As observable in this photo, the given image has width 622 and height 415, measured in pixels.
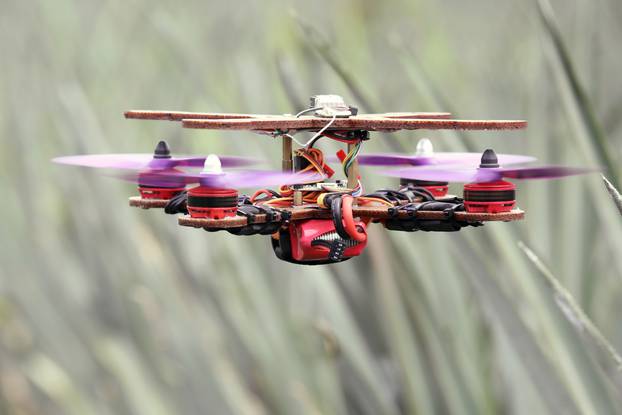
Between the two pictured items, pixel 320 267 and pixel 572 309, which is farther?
pixel 320 267

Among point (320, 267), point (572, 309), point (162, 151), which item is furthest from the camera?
point (320, 267)

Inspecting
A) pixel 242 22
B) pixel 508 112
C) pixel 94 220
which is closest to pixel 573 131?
pixel 508 112

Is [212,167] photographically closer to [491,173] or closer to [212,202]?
[212,202]

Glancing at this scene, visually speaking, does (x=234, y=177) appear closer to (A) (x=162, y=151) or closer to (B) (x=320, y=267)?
(A) (x=162, y=151)

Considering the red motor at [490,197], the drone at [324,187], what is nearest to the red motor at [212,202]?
the drone at [324,187]

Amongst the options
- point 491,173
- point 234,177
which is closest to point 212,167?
point 234,177

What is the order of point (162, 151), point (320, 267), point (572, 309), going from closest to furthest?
point (572, 309) < point (162, 151) < point (320, 267)

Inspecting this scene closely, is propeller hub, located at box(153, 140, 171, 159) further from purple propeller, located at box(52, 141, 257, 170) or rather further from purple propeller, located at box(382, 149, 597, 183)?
purple propeller, located at box(382, 149, 597, 183)
